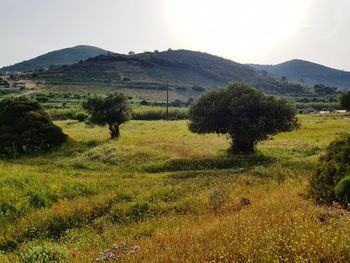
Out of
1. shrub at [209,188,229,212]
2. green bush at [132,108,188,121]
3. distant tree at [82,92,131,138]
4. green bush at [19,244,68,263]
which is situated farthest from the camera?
green bush at [132,108,188,121]

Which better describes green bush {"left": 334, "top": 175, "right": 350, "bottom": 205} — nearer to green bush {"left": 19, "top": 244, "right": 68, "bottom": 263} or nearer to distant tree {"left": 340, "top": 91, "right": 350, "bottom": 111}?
green bush {"left": 19, "top": 244, "right": 68, "bottom": 263}

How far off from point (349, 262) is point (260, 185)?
1304 centimetres

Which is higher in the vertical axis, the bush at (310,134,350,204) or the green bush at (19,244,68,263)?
the bush at (310,134,350,204)

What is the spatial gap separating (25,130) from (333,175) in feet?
124

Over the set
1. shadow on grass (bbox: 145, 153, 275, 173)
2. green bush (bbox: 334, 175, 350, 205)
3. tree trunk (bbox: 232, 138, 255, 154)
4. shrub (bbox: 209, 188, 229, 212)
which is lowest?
shadow on grass (bbox: 145, 153, 275, 173)

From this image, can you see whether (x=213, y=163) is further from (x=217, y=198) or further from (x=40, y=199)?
(x=217, y=198)

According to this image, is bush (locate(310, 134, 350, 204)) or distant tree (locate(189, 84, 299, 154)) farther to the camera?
distant tree (locate(189, 84, 299, 154))

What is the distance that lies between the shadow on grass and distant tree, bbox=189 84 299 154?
9.25 feet

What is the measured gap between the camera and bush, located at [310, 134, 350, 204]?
42.9ft

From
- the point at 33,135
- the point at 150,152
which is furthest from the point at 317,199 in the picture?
the point at 33,135

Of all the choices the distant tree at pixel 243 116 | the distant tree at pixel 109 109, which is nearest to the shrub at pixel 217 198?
the distant tree at pixel 243 116

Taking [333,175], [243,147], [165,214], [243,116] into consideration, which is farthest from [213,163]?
[333,175]

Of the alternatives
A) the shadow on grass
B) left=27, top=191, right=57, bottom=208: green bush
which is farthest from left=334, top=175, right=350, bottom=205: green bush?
the shadow on grass

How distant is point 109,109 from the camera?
51000 millimetres
